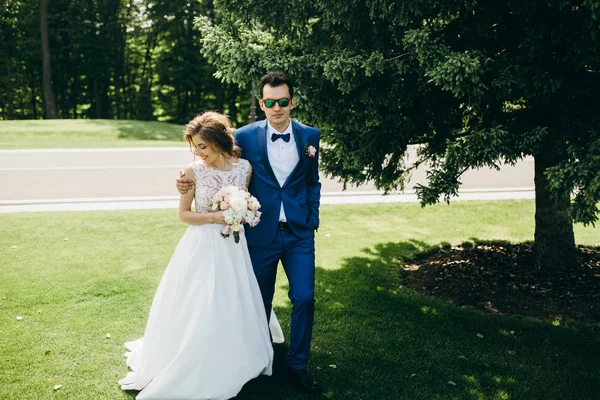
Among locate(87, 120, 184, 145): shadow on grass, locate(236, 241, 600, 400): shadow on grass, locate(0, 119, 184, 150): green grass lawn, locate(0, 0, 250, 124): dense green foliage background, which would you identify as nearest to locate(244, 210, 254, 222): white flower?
locate(236, 241, 600, 400): shadow on grass

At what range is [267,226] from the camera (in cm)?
393

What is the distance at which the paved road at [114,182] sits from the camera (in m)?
10.3

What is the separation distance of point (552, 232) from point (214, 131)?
4466 millimetres

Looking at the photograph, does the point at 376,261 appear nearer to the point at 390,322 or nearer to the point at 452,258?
the point at 452,258

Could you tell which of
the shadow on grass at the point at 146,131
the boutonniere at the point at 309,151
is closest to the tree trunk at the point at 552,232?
the boutonniere at the point at 309,151

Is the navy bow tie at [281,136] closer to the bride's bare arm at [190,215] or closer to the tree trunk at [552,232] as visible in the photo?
the bride's bare arm at [190,215]

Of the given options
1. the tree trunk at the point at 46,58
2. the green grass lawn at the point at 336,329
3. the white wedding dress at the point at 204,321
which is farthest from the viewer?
the tree trunk at the point at 46,58

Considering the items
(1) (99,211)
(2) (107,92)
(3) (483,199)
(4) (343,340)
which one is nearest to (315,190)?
(4) (343,340)

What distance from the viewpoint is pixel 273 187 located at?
3912mm

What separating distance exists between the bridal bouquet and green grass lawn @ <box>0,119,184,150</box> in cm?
1686

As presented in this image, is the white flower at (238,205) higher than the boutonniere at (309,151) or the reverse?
the reverse

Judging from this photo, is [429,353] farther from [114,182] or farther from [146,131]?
[146,131]

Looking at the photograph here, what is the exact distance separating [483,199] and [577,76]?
5.79m

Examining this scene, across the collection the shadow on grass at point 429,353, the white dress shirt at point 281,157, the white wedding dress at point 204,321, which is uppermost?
the white dress shirt at point 281,157
